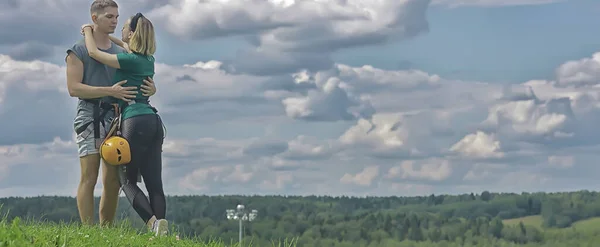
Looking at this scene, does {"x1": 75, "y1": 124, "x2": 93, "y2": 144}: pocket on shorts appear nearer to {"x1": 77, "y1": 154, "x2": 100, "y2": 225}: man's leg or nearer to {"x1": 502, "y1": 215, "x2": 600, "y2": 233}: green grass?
{"x1": 77, "y1": 154, "x2": 100, "y2": 225}: man's leg

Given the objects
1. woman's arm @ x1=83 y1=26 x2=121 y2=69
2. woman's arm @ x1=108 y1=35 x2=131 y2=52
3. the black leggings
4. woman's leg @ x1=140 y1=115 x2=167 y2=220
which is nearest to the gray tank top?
woman's arm @ x1=83 y1=26 x2=121 y2=69

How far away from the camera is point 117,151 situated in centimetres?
994

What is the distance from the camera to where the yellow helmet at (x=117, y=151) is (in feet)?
32.6

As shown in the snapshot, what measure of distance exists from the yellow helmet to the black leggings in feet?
0.20

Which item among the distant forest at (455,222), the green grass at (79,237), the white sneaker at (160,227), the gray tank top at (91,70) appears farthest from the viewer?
the distant forest at (455,222)

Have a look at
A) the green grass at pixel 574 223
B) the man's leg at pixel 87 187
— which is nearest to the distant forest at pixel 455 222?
the green grass at pixel 574 223

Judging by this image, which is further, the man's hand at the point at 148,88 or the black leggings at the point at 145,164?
the man's hand at the point at 148,88

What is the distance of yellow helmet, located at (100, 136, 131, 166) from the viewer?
32.6 feet

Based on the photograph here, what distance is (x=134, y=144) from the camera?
9969 mm

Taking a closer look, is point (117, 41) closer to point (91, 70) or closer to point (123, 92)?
point (91, 70)

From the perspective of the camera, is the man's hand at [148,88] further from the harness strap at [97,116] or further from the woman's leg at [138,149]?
the harness strap at [97,116]

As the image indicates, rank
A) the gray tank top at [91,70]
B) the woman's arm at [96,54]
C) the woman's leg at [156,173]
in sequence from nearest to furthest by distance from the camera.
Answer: the woman's arm at [96,54]
the woman's leg at [156,173]
the gray tank top at [91,70]

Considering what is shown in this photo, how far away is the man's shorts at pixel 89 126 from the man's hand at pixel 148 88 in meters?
0.67

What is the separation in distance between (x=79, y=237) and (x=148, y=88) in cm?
212
